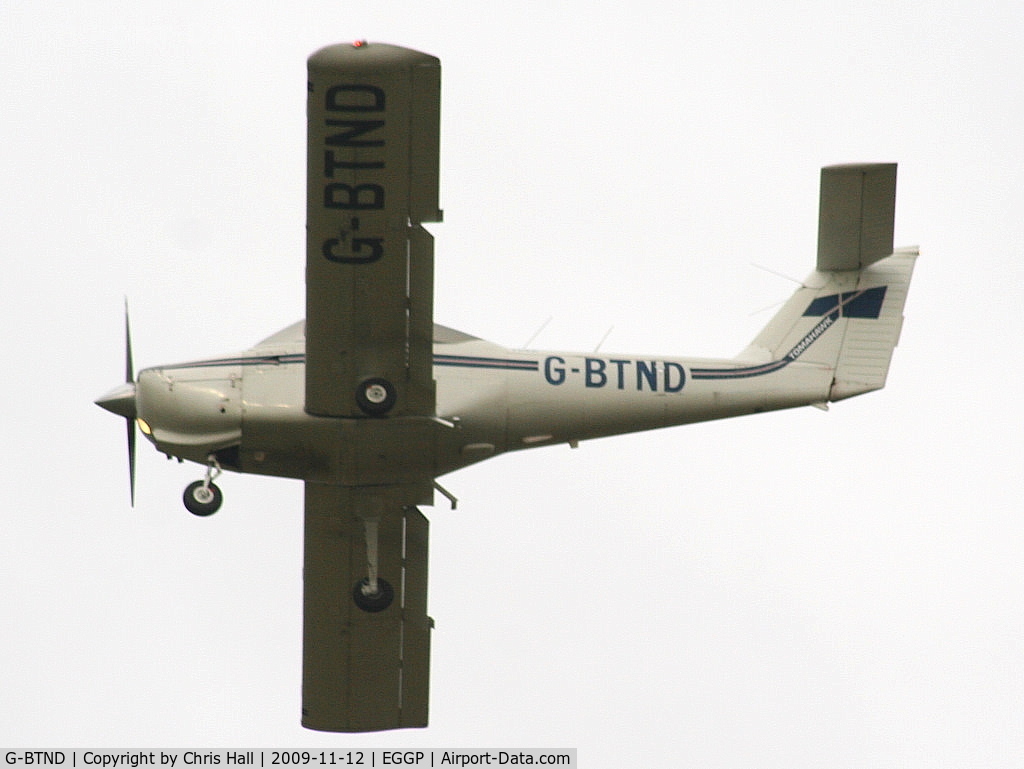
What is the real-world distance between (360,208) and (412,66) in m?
1.44

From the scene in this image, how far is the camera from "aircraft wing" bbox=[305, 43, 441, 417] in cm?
1705

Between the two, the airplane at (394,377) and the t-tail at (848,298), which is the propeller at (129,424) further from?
the t-tail at (848,298)

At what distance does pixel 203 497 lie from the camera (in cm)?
1877

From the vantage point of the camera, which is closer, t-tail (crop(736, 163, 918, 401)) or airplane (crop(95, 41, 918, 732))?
airplane (crop(95, 41, 918, 732))

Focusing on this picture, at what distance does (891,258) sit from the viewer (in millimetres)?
20172

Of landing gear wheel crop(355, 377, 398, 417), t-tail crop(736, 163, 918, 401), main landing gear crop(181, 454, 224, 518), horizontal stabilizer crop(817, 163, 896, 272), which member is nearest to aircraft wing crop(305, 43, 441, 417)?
landing gear wheel crop(355, 377, 398, 417)

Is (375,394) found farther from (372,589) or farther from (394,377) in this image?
(372,589)

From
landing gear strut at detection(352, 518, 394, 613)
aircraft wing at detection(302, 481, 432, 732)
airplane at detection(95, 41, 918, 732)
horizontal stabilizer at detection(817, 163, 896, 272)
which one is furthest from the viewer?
aircraft wing at detection(302, 481, 432, 732)

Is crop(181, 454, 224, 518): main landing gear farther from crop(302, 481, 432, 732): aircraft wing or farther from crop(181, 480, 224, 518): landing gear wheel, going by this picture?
crop(302, 481, 432, 732): aircraft wing

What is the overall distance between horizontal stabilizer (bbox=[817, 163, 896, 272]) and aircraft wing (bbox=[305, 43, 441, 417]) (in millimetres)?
4392

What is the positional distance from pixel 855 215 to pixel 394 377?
5082mm

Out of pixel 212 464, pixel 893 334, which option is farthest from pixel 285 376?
pixel 893 334

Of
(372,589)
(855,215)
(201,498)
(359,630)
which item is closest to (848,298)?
(855,215)

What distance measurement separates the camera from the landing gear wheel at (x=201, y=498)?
61.5 feet
